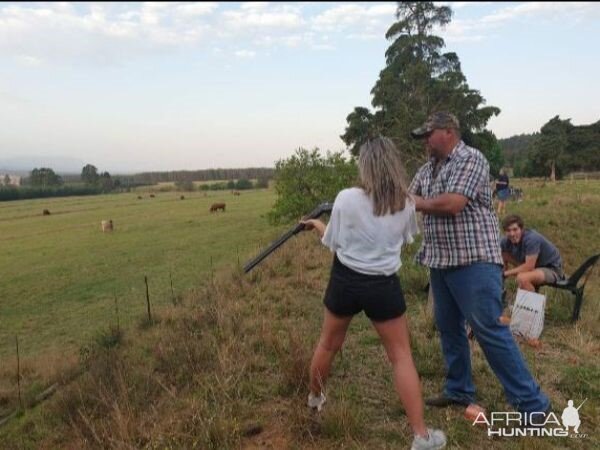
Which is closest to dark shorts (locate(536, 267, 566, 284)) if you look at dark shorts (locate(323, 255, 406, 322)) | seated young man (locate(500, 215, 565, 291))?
seated young man (locate(500, 215, 565, 291))

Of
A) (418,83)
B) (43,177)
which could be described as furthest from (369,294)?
(43,177)

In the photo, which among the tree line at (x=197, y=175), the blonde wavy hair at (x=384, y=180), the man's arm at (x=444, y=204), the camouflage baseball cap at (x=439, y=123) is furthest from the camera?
the tree line at (x=197, y=175)

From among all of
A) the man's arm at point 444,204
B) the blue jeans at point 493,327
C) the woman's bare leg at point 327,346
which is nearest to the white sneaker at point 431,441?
the blue jeans at point 493,327

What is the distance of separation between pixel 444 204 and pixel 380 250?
49cm

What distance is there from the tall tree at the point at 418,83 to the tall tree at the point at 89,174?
89494 millimetres

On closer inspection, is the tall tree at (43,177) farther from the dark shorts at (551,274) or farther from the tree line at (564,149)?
the dark shorts at (551,274)

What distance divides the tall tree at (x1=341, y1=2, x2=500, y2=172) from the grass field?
2403 centimetres

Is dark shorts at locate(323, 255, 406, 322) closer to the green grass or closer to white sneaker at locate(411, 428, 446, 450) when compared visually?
white sneaker at locate(411, 428, 446, 450)

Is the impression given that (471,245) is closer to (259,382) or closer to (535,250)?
(259,382)

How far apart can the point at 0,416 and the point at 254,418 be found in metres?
3.84

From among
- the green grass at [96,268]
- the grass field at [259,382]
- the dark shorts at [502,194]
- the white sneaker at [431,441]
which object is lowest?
the green grass at [96,268]

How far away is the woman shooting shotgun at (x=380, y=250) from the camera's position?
2734 millimetres

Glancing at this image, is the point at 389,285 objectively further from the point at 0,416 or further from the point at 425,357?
the point at 0,416

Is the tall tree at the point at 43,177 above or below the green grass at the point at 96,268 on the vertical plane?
above
